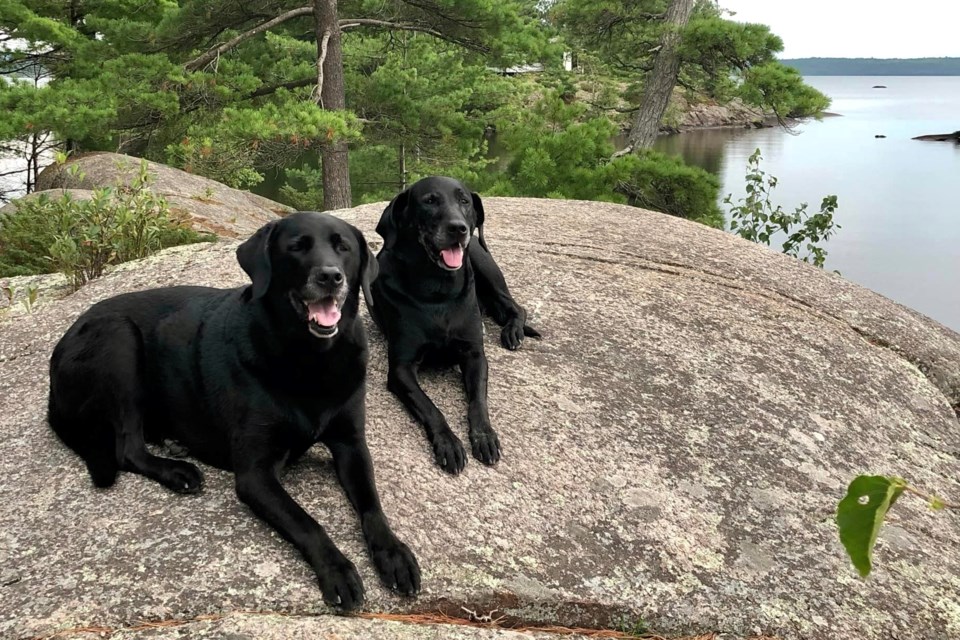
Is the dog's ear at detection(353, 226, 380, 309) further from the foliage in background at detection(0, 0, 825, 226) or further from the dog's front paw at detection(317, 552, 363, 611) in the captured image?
the foliage in background at detection(0, 0, 825, 226)

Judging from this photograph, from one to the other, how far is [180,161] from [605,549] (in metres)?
11.8

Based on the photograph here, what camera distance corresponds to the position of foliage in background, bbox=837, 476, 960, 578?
2.70ft

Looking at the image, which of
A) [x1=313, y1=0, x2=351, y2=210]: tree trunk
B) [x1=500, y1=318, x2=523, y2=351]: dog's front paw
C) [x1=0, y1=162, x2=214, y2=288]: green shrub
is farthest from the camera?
[x1=313, y1=0, x2=351, y2=210]: tree trunk

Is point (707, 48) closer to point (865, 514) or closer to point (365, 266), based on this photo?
point (365, 266)

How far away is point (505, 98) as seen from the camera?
1945 centimetres

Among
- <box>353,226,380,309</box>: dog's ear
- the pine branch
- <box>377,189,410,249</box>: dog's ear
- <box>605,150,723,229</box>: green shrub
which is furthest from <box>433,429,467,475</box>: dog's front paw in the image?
the pine branch

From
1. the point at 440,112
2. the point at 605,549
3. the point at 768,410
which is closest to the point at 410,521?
the point at 605,549

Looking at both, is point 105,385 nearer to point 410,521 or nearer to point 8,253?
point 410,521

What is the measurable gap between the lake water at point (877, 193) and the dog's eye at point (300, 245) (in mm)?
11581

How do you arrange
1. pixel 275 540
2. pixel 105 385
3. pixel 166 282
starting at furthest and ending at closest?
pixel 166 282 < pixel 105 385 < pixel 275 540

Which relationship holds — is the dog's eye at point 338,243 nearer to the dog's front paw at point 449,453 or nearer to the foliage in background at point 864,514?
the dog's front paw at point 449,453

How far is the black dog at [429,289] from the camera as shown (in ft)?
12.3

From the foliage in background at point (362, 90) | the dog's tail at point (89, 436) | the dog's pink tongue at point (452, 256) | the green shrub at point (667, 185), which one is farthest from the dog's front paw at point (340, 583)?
the green shrub at point (667, 185)

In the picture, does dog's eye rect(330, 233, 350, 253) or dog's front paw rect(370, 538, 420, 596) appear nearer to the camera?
dog's front paw rect(370, 538, 420, 596)
